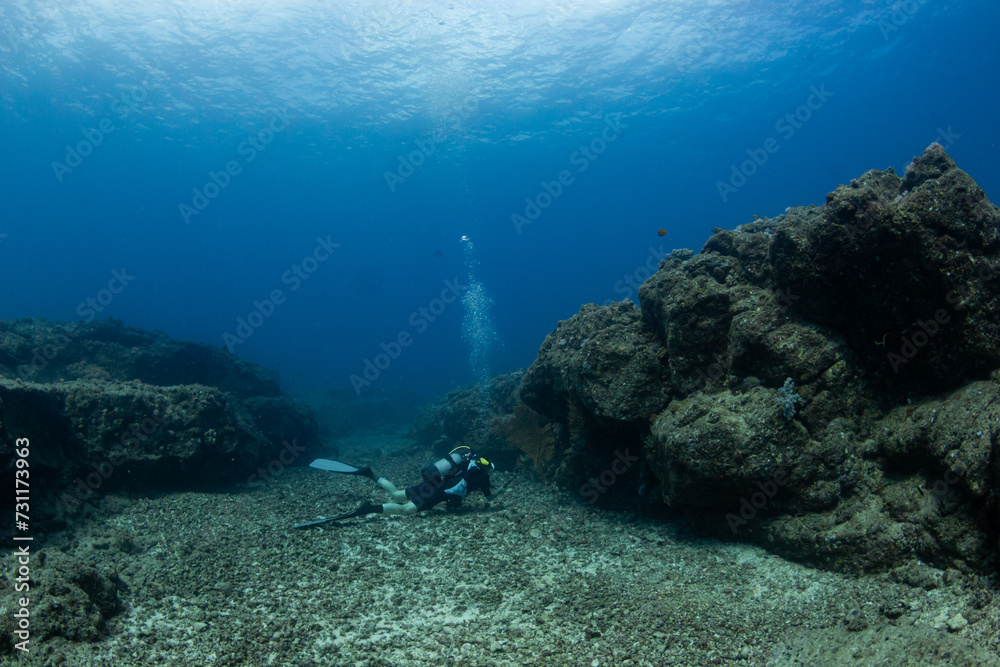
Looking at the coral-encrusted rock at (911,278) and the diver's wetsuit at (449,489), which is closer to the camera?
the coral-encrusted rock at (911,278)

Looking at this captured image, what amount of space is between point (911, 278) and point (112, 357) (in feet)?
67.2

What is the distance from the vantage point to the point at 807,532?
4.69 meters

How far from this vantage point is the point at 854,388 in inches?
204

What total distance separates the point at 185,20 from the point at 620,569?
3796 centimetres

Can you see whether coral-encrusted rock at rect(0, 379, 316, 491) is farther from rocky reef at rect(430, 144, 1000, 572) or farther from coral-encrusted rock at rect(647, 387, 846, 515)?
coral-encrusted rock at rect(647, 387, 846, 515)

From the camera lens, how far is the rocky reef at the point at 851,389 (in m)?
4.17

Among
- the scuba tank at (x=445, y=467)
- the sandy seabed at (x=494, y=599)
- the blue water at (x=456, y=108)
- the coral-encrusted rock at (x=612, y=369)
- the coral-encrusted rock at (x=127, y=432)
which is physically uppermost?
the blue water at (x=456, y=108)

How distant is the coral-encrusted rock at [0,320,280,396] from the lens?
13633mm

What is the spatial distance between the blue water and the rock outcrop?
2080 cm

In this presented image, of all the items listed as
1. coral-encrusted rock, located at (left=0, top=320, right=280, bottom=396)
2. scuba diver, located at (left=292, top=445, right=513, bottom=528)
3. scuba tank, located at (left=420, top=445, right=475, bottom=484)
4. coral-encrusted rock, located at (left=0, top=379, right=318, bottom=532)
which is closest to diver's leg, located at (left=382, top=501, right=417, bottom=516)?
scuba diver, located at (left=292, top=445, right=513, bottom=528)

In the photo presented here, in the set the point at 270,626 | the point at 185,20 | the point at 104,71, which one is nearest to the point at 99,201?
the point at 104,71

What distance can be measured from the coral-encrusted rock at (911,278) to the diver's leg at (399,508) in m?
7.25

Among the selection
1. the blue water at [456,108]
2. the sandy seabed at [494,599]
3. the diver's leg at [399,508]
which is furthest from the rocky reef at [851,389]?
the blue water at [456,108]

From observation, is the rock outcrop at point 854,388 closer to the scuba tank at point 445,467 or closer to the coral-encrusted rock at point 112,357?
the scuba tank at point 445,467
